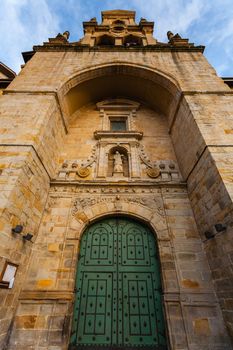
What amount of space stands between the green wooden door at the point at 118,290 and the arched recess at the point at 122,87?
4.34m

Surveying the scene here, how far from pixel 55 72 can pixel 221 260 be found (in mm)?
7341

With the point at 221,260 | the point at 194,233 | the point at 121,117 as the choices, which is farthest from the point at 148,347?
the point at 121,117

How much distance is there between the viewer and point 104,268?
403cm

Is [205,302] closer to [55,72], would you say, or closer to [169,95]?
[169,95]

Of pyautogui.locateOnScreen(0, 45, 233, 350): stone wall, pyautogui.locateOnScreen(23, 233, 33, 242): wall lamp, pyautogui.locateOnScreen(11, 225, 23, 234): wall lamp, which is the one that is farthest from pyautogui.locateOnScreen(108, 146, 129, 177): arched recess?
pyautogui.locateOnScreen(11, 225, 23, 234): wall lamp

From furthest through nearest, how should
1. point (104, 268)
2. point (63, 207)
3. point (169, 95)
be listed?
point (169, 95), point (63, 207), point (104, 268)

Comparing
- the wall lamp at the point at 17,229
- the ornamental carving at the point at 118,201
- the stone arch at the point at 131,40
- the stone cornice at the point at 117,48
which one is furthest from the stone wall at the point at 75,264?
the stone arch at the point at 131,40

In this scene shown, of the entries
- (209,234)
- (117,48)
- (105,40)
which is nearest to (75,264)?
(209,234)

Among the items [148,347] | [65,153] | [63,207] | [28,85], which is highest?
[28,85]

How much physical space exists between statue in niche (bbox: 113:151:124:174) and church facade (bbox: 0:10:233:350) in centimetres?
3

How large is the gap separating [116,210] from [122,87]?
524cm

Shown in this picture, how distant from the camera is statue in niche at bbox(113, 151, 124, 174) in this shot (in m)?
5.36

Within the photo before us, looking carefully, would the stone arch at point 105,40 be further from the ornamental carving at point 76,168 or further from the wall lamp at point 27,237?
the wall lamp at point 27,237

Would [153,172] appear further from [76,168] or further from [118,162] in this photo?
[76,168]
